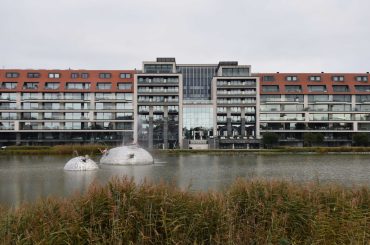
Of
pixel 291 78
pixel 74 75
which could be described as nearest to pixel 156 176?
→ pixel 74 75

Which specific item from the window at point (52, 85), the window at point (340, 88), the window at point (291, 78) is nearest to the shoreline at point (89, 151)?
the window at point (52, 85)

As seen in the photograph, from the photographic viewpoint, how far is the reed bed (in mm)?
9141

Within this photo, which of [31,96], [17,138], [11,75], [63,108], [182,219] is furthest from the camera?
[11,75]

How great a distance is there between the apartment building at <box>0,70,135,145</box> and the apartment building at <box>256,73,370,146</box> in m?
38.4

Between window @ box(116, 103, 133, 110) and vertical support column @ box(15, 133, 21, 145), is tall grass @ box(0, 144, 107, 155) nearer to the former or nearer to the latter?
vertical support column @ box(15, 133, 21, 145)

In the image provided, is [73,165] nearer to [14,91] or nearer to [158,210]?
[158,210]

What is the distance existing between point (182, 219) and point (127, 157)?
3772cm

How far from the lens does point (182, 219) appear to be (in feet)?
32.3

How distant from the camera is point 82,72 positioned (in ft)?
359

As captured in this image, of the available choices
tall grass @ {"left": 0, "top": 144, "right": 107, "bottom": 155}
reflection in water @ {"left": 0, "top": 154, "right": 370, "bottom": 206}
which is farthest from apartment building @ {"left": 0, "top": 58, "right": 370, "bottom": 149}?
reflection in water @ {"left": 0, "top": 154, "right": 370, "bottom": 206}

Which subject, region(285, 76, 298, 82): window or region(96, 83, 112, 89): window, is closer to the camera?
region(96, 83, 112, 89): window

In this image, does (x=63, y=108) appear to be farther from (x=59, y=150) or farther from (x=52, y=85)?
(x=59, y=150)

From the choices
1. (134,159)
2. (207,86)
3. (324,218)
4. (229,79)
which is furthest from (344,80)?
(324,218)

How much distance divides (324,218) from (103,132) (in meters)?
99.3
